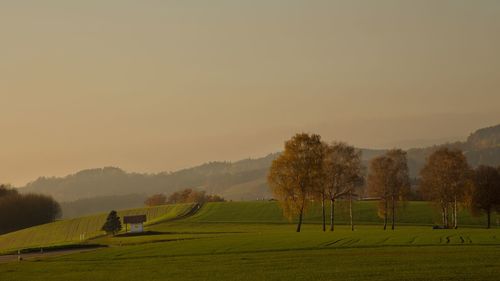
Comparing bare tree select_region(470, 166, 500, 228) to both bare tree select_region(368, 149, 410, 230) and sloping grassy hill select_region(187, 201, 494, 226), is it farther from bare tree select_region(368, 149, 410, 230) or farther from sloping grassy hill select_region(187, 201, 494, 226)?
bare tree select_region(368, 149, 410, 230)

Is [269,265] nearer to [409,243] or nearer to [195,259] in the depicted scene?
[195,259]

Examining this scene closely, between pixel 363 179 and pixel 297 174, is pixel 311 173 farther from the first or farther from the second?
pixel 363 179

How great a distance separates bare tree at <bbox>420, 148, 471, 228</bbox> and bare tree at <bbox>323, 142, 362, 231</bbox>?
1610cm

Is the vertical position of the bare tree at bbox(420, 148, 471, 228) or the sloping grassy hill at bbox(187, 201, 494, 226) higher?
the bare tree at bbox(420, 148, 471, 228)

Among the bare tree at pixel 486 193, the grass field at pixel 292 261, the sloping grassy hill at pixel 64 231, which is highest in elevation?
the bare tree at pixel 486 193

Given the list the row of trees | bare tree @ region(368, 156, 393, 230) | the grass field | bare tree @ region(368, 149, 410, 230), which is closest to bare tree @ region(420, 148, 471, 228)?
bare tree @ region(368, 149, 410, 230)

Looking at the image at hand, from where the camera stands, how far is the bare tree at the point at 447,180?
126 metres

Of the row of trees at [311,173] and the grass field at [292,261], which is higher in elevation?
the row of trees at [311,173]

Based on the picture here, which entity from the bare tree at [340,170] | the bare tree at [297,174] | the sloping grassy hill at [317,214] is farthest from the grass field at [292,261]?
the sloping grassy hill at [317,214]

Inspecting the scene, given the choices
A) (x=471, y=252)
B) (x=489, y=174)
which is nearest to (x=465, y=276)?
(x=471, y=252)

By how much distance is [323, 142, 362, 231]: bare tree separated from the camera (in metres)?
121

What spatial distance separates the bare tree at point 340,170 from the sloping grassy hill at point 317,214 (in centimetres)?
976

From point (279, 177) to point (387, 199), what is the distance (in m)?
25.6

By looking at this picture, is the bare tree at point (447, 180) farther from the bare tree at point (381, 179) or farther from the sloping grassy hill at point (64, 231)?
the sloping grassy hill at point (64, 231)
